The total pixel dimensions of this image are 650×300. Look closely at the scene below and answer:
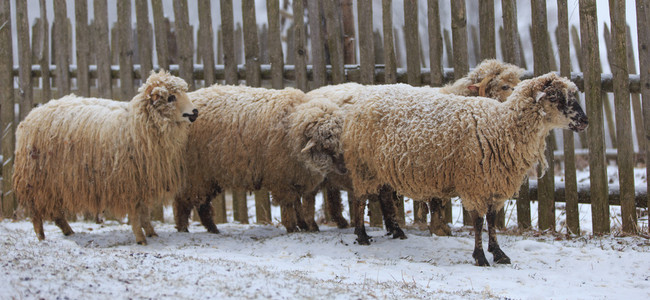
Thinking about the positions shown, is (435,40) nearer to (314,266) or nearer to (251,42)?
(251,42)

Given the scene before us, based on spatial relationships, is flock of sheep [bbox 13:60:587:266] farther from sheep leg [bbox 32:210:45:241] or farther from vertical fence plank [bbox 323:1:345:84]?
vertical fence plank [bbox 323:1:345:84]

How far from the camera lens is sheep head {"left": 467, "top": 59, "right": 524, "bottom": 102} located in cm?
614

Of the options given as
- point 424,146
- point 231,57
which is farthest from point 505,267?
point 231,57

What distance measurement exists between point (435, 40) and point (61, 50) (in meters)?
4.82

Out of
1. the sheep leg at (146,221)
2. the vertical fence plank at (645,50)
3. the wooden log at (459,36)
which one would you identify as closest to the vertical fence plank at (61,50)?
the sheep leg at (146,221)

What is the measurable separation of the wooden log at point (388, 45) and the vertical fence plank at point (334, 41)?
0.55 meters

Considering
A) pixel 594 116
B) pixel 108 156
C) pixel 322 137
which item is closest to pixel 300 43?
pixel 322 137

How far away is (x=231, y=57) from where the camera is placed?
722 cm

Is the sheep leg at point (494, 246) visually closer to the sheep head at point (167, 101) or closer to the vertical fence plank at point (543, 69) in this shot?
the vertical fence plank at point (543, 69)

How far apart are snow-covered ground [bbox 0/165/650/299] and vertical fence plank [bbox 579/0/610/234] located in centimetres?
32

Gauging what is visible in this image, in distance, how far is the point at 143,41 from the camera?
7461 mm

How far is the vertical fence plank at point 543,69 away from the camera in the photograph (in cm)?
611

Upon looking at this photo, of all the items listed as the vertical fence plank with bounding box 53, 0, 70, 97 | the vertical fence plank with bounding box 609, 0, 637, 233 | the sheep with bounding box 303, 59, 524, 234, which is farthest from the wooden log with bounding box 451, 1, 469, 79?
the vertical fence plank with bounding box 53, 0, 70, 97

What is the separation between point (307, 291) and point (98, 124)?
363 cm
